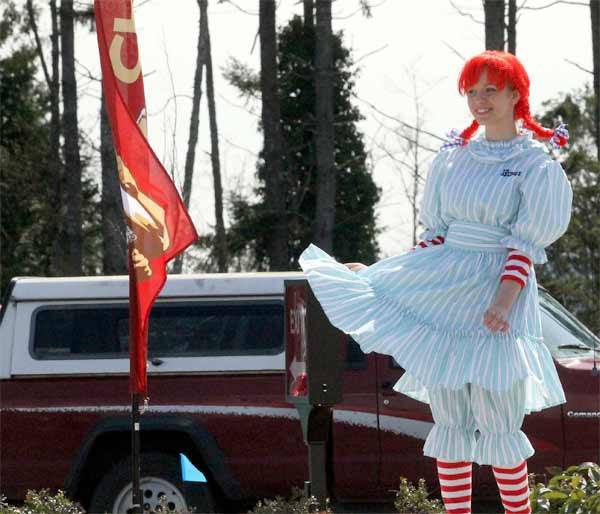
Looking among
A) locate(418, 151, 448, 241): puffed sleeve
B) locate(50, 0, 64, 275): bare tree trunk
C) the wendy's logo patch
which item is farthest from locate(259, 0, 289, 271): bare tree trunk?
the wendy's logo patch

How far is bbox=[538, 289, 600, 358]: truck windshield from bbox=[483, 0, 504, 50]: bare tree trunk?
622 centimetres

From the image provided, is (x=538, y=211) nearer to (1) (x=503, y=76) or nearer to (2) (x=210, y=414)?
(1) (x=503, y=76)

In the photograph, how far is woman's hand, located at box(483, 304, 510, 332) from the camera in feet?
14.8

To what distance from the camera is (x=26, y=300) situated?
8242 mm

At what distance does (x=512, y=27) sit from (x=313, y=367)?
44.5 feet

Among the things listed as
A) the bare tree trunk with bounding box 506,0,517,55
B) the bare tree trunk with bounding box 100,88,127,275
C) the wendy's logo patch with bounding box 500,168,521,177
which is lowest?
the wendy's logo patch with bounding box 500,168,521,177

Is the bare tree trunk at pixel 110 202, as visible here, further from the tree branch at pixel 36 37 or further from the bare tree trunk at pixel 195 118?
the tree branch at pixel 36 37

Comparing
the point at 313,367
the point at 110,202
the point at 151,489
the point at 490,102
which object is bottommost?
the point at 151,489

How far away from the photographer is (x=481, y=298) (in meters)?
4.69

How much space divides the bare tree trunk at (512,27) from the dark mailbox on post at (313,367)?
504 inches

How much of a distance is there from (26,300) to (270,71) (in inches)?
519

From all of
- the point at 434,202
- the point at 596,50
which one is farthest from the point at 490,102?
the point at 596,50

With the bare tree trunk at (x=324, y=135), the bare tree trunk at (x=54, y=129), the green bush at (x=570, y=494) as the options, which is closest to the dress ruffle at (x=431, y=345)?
the green bush at (x=570, y=494)

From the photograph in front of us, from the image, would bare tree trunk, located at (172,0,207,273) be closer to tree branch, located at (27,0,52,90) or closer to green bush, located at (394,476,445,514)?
tree branch, located at (27,0,52,90)
